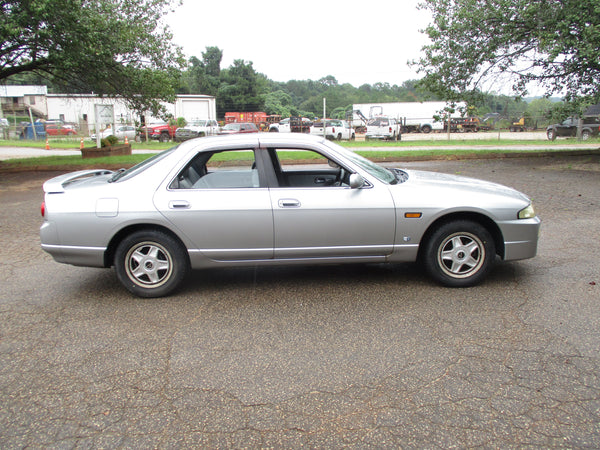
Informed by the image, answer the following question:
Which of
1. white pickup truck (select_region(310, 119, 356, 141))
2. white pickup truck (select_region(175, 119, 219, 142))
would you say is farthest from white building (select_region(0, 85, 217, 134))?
white pickup truck (select_region(310, 119, 356, 141))

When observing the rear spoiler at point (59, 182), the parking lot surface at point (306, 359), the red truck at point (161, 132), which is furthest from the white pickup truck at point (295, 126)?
the parking lot surface at point (306, 359)

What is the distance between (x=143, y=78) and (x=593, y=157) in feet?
48.6

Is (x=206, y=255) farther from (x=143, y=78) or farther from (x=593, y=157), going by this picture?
(x=593, y=157)

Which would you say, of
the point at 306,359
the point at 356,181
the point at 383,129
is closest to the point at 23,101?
the point at 383,129

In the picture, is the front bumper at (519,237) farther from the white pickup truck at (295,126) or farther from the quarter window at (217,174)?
the white pickup truck at (295,126)

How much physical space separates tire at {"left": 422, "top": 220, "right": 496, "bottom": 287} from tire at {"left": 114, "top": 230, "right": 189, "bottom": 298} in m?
2.41

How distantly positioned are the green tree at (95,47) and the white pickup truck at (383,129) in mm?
19561

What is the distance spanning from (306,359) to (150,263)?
1959 millimetres

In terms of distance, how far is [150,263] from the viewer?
14.9 feet

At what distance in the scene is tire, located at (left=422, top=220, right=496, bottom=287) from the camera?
461 cm

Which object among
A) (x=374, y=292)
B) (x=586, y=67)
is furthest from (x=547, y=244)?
(x=586, y=67)

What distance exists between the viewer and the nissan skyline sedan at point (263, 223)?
4492mm

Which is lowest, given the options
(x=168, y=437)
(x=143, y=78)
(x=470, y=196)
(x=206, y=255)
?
(x=168, y=437)

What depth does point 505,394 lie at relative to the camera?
116 inches
